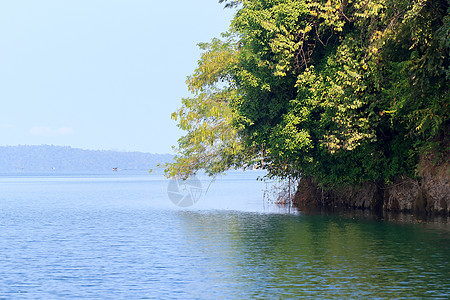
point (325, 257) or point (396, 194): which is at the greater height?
point (396, 194)

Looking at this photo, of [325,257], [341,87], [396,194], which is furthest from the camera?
[396,194]

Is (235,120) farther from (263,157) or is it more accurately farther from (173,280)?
(173,280)

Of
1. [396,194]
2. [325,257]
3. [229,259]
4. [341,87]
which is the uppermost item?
[341,87]

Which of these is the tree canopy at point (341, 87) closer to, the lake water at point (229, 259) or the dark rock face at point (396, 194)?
the dark rock face at point (396, 194)

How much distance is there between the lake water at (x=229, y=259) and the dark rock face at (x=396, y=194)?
416 cm

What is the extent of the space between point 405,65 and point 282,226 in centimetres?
1111

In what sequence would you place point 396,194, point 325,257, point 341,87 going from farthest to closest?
point 396,194, point 341,87, point 325,257

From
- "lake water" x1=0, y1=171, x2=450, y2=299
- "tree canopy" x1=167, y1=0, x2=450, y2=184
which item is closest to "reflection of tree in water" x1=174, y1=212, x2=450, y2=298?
"lake water" x1=0, y1=171, x2=450, y2=299

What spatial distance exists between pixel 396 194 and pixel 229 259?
71.0 ft

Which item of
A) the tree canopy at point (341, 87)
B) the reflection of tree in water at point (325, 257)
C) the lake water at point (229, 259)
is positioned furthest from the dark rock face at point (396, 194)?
the reflection of tree in water at point (325, 257)

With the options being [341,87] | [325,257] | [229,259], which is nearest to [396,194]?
[341,87]

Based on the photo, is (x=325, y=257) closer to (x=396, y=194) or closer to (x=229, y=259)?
(x=229, y=259)

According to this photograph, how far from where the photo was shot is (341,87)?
125ft

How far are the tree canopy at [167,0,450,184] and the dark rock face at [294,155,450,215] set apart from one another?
1.34 m
